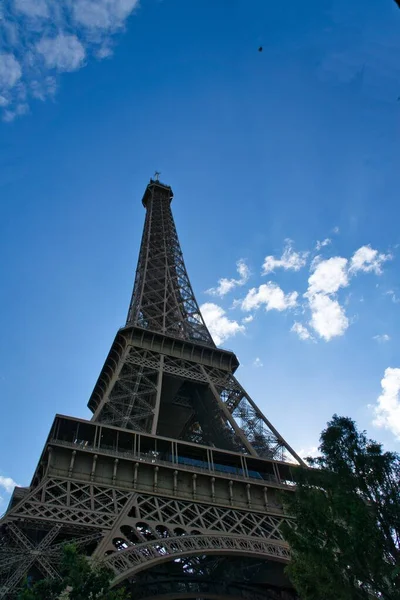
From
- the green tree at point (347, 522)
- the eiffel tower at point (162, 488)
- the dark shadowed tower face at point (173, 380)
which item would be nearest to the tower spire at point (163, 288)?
the dark shadowed tower face at point (173, 380)

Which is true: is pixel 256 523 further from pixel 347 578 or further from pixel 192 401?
pixel 192 401

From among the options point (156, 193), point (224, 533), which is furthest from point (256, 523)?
point (156, 193)

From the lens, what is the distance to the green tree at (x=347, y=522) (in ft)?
39.2

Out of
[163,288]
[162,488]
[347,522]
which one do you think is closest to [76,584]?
[347,522]

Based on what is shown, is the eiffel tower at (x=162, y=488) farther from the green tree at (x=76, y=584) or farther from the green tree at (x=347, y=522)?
the green tree at (x=347, y=522)

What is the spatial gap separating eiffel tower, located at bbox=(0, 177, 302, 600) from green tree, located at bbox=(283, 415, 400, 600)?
6410 mm

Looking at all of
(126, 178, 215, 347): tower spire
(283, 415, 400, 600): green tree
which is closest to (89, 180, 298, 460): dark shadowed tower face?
(126, 178, 215, 347): tower spire

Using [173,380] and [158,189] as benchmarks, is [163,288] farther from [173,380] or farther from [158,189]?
[158,189]

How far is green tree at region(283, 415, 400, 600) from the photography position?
39.2 ft

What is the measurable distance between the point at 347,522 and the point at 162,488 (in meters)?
11.7

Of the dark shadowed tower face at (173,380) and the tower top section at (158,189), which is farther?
the tower top section at (158,189)

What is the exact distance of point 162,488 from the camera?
22375 millimetres

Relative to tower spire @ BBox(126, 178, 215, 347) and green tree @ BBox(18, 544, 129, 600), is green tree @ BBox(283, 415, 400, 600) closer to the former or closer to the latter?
green tree @ BBox(18, 544, 129, 600)

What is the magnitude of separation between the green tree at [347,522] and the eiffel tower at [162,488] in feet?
21.0
